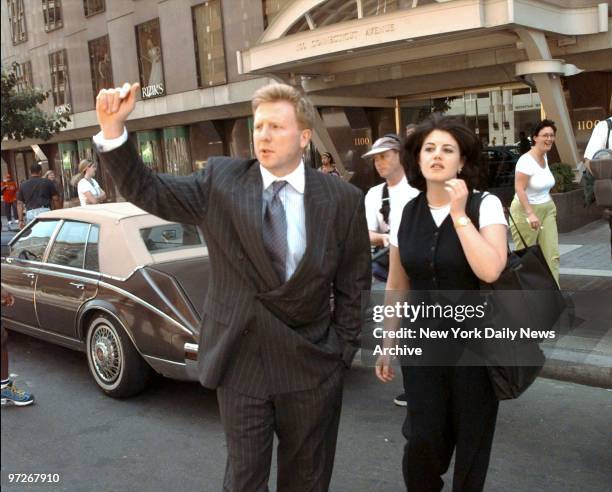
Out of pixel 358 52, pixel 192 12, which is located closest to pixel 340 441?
pixel 358 52

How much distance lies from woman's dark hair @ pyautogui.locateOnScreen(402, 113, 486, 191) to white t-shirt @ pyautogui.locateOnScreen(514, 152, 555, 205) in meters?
3.96

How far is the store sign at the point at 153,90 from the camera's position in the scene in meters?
23.0

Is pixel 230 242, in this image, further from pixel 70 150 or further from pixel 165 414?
pixel 70 150

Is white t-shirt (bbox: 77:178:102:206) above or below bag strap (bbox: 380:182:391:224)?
above

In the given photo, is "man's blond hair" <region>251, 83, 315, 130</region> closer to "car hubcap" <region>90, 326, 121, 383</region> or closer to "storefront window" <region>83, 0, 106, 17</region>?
"car hubcap" <region>90, 326, 121, 383</region>

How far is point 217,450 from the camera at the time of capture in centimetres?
434

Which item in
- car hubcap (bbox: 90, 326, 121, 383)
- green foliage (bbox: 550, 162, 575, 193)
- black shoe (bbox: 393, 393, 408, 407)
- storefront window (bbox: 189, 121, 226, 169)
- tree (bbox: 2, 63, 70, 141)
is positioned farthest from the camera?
storefront window (bbox: 189, 121, 226, 169)

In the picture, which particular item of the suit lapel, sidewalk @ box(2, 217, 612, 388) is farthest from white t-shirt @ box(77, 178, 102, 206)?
the suit lapel

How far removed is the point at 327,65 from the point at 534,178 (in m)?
11.1

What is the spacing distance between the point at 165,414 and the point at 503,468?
2419 mm

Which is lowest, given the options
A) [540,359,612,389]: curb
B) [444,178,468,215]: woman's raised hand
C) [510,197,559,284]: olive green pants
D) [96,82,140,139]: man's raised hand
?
[540,359,612,389]: curb

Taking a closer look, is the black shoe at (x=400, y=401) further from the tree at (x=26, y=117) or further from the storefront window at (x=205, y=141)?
the storefront window at (x=205, y=141)

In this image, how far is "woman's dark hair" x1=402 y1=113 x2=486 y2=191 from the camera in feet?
9.28

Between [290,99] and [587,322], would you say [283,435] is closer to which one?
[290,99]
